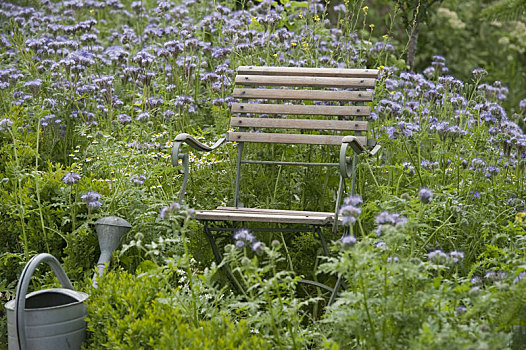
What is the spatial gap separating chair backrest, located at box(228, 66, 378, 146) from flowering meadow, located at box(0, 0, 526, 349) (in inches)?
7.5

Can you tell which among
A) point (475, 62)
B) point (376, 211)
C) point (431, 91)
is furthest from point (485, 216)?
point (475, 62)

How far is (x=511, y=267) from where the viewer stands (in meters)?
3.12

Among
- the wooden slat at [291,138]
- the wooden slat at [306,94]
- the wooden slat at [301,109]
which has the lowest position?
the wooden slat at [291,138]

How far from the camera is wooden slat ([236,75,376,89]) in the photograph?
398 centimetres

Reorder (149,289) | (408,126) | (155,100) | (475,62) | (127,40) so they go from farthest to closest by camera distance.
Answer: (475,62)
(127,40)
(155,100)
(408,126)
(149,289)

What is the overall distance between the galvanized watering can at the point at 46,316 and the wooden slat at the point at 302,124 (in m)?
1.33

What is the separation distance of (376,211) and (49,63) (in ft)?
8.57

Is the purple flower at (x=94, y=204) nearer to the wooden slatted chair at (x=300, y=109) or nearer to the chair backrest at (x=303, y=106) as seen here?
the wooden slatted chair at (x=300, y=109)

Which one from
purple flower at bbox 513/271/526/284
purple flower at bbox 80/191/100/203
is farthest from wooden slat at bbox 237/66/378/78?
purple flower at bbox 513/271/526/284

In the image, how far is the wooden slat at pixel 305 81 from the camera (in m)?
3.98

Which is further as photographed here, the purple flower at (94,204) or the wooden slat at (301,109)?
the wooden slat at (301,109)

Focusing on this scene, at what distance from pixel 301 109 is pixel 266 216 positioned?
0.89 m

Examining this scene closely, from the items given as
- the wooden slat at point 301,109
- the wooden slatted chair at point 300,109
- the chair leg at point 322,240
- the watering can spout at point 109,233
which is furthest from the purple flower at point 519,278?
the watering can spout at point 109,233

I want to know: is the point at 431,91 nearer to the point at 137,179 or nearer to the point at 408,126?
the point at 408,126
